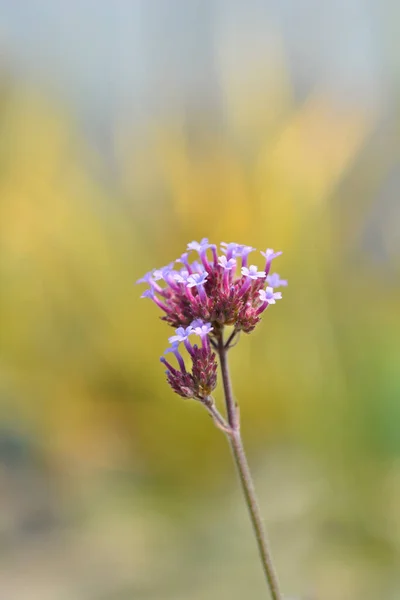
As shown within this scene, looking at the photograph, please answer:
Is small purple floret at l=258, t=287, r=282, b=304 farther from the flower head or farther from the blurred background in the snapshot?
the blurred background

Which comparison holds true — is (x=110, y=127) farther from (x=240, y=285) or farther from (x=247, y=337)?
(x=240, y=285)

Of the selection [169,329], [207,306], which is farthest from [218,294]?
[169,329]

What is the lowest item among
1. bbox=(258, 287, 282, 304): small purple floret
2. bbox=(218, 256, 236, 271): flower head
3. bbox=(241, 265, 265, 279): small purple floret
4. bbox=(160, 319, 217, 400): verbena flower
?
bbox=(160, 319, 217, 400): verbena flower

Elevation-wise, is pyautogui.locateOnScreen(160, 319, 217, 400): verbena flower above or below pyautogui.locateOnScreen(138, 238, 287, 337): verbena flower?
below

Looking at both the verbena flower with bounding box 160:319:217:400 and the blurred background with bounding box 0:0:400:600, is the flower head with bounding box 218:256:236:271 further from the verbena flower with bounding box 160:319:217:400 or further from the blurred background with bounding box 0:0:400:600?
the blurred background with bounding box 0:0:400:600

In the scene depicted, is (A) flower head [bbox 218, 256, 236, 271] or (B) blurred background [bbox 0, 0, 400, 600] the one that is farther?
(B) blurred background [bbox 0, 0, 400, 600]

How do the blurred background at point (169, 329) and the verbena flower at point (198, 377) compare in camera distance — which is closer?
the verbena flower at point (198, 377)

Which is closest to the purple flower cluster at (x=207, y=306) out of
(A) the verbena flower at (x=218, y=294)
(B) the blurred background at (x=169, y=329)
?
(A) the verbena flower at (x=218, y=294)

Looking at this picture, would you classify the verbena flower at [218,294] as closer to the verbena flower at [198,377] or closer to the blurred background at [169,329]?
the verbena flower at [198,377]

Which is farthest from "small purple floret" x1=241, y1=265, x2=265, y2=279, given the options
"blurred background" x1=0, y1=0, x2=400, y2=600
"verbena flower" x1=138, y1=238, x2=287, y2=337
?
"blurred background" x1=0, y1=0, x2=400, y2=600
